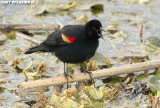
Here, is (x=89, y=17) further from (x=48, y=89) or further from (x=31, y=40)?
(x=48, y=89)

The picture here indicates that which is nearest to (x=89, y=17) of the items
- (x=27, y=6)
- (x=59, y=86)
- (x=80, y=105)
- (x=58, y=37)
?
(x=27, y=6)

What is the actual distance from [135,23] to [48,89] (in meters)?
3.39

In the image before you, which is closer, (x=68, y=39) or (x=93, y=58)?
(x=68, y=39)

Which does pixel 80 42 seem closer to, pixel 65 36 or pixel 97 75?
pixel 65 36

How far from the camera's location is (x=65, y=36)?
4.77 meters

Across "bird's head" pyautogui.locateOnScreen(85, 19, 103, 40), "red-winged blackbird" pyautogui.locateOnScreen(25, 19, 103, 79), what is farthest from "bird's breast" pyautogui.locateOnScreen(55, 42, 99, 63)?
"bird's head" pyautogui.locateOnScreen(85, 19, 103, 40)

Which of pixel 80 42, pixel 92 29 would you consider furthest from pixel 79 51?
pixel 92 29

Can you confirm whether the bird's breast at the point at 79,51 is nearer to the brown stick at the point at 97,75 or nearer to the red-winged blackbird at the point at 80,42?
the red-winged blackbird at the point at 80,42

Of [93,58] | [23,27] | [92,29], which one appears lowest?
[93,58]

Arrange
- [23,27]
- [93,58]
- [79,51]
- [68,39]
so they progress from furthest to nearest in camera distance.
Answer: [23,27], [93,58], [68,39], [79,51]

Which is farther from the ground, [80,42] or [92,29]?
[92,29]

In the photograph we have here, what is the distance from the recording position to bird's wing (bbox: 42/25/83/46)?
15.4 feet

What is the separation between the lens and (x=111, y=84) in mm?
4934

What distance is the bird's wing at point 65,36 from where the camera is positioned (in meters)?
4.70
